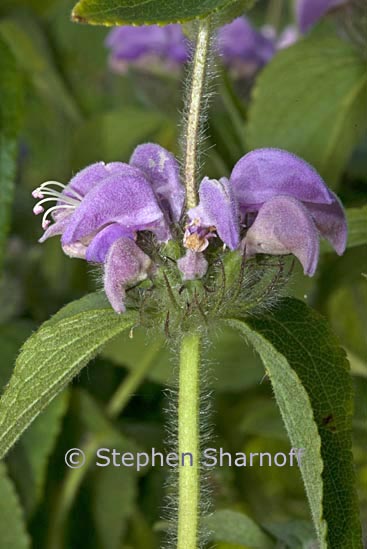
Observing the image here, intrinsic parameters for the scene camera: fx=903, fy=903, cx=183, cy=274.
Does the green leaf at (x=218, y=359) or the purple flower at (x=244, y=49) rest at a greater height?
the purple flower at (x=244, y=49)

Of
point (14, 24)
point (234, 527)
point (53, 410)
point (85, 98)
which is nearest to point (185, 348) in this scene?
point (234, 527)

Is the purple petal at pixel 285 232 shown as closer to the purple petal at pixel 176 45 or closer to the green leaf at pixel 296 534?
the green leaf at pixel 296 534

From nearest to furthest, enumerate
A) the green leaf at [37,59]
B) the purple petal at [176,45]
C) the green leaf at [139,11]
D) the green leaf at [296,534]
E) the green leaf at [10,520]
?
the green leaf at [139,11] < the green leaf at [296,534] < the green leaf at [10,520] < the purple petal at [176,45] < the green leaf at [37,59]

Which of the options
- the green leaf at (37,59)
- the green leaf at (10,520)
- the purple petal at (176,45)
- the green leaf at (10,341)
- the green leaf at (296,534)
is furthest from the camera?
the green leaf at (37,59)

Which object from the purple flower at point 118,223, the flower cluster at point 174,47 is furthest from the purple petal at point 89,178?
the flower cluster at point 174,47

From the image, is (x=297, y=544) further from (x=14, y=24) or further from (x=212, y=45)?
(x=14, y=24)

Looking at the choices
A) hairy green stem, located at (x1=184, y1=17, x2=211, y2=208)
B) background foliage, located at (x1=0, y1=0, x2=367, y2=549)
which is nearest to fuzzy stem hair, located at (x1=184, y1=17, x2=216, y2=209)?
hairy green stem, located at (x1=184, y1=17, x2=211, y2=208)

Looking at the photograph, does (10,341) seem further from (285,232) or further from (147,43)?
(285,232)
